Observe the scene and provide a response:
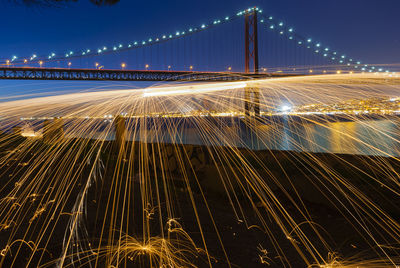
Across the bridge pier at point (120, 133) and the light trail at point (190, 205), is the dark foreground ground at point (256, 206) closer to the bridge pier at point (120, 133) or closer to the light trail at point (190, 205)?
the light trail at point (190, 205)

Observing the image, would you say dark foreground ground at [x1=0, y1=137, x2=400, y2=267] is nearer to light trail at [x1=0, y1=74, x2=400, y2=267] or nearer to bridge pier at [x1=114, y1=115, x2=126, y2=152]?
light trail at [x1=0, y1=74, x2=400, y2=267]

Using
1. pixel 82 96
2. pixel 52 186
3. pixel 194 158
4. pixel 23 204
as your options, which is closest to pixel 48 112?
pixel 82 96

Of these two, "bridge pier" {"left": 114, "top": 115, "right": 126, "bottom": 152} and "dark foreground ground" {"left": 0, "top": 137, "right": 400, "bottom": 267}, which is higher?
"bridge pier" {"left": 114, "top": 115, "right": 126, "bottom": 152}

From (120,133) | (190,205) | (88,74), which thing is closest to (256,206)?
(190,205)

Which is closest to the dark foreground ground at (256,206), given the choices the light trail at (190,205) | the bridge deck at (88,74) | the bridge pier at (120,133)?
the light trail at (190,205)

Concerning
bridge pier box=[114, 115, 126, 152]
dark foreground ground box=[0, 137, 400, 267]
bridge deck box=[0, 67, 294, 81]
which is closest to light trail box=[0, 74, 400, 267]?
dark foreground ground box=[0, 137, 400, 267]

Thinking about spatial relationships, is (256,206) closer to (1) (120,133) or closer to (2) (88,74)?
(1) (120,133)

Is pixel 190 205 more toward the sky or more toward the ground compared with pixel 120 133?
more toward the ground

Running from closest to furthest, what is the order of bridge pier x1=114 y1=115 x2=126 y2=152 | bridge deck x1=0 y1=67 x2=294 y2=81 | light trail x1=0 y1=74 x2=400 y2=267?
light trail x1=0 y1=74 x2=400 y2=267
bridge pier x1=114 y1=115 x2=126 y2=152
bridge deck x1=0 y1=67 x2=294 y2=81

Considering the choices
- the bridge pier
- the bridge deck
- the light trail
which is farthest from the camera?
the bridge deck
